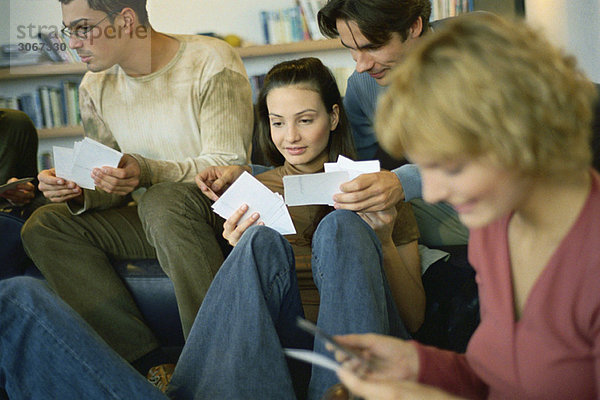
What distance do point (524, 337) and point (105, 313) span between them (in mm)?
1489

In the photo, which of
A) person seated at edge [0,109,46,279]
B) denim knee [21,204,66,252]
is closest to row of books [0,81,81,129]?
person seated at edge [0,109,46,279]

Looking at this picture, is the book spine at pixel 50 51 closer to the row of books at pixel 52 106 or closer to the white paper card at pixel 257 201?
the row of books at pixel 52 106

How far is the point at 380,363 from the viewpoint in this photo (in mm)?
908

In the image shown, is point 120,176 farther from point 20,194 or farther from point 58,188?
point 20,194

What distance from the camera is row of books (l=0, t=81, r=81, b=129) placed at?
12.7 ft

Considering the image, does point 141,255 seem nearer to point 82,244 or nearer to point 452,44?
point 82,244

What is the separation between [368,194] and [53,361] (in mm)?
796

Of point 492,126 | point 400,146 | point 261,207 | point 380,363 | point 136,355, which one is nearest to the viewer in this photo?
point 492,126

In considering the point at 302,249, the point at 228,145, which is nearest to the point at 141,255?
the point at 228,145

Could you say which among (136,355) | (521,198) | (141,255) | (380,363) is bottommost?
(136,355)

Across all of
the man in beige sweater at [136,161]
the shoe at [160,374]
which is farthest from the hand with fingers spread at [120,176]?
the shoe at [160,374]

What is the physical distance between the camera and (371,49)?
1905 millimetres

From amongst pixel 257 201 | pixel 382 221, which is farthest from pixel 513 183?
pixel 257 201

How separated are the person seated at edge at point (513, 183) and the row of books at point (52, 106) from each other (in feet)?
11.3
